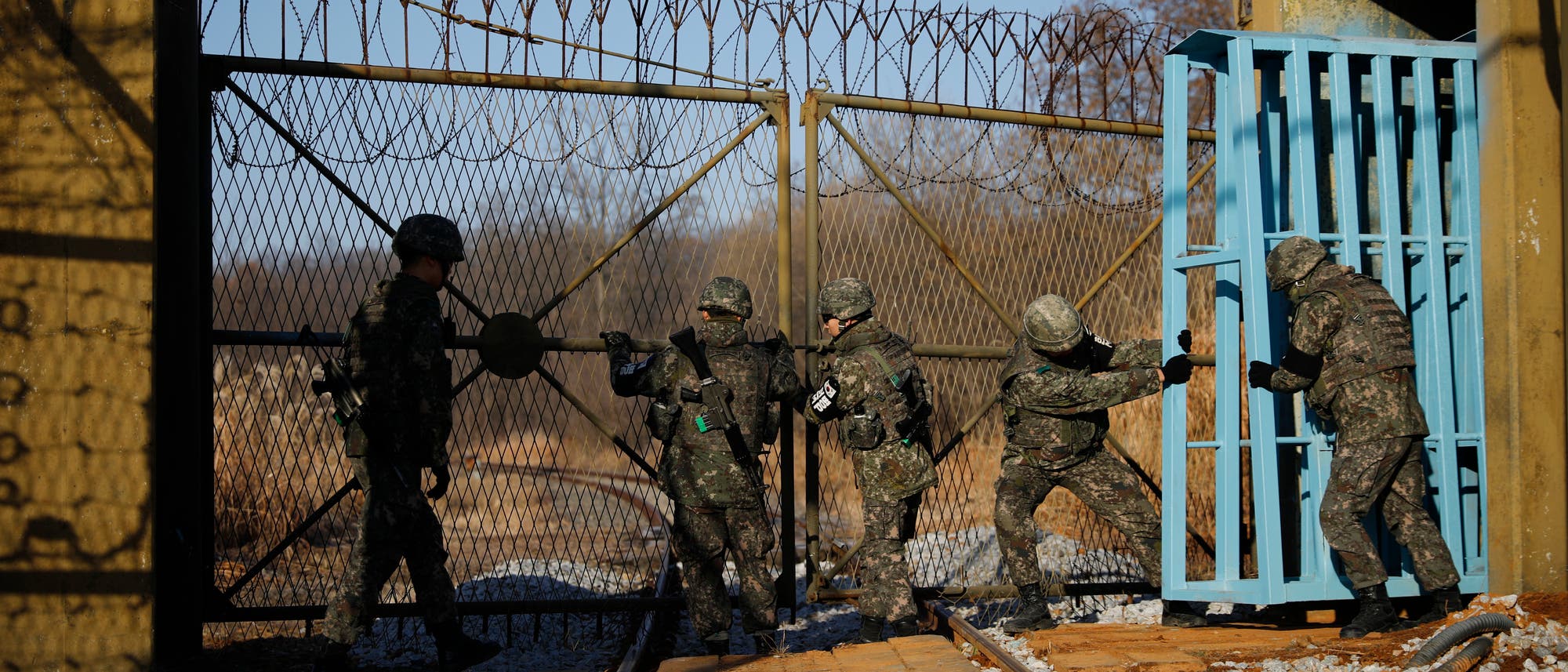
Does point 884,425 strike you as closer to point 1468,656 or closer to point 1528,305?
point 1468,656

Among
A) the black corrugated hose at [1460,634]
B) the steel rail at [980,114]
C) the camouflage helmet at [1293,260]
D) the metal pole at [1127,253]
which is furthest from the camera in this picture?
the metal pole at [1127,253]

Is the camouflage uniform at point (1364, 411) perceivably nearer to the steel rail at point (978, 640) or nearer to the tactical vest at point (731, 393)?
the steel rail at point (978, 640)

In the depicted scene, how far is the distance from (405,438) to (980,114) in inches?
125

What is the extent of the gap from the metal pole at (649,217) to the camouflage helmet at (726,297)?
0.53 metres

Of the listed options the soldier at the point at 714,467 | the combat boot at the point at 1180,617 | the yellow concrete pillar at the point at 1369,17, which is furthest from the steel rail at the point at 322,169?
the yellow concrete pillar at the point at 1369,17

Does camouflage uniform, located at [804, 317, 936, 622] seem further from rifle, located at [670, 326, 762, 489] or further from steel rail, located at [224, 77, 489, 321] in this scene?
steel rail, located at [224, 77, 489, 321]

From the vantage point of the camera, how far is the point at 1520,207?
Result: 511cm

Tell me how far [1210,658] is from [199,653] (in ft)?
13.6

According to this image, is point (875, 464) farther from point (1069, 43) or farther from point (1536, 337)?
point (1536, 337)

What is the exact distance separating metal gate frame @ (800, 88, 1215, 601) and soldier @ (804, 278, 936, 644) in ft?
0.70

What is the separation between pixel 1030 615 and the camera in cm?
532

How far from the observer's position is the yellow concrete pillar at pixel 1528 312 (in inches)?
200

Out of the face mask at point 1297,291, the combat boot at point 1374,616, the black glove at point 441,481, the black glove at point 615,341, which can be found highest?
the face mask at point 1297,291

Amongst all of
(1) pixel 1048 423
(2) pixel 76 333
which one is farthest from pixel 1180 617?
(2) pixel 76 333
